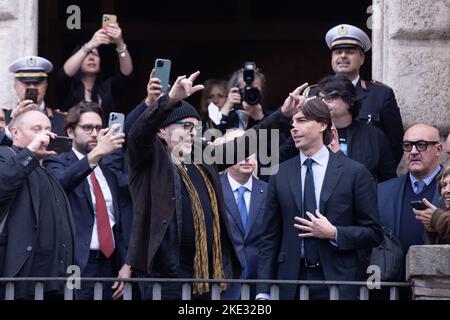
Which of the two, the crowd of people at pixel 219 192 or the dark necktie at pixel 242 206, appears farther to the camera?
the dark necktie at pixel 242 206

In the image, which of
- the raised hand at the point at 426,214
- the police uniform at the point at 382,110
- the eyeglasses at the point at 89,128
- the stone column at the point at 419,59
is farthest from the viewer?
the stone column at the point at 419,59

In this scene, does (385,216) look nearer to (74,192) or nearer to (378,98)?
(378,98)

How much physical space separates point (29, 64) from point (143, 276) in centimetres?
241

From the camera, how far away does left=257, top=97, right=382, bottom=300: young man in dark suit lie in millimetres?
9734

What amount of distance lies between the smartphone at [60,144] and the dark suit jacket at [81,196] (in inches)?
4.6

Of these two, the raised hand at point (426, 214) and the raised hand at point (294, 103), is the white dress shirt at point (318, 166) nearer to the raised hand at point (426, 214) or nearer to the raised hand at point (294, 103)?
the raised hand at point (294, 103)

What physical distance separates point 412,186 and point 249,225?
1.02 metres

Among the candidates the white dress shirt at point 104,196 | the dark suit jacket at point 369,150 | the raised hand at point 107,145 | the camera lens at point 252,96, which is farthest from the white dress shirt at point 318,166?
the camera lens at point 252,96

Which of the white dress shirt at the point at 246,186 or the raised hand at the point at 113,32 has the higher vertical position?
the raised hand at the point at 113,32

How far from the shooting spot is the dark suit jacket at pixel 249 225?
34.8 feet

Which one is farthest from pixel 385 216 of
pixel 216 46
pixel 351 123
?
pixel 216 46

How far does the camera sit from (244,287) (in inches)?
364

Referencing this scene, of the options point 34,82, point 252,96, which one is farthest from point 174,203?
point 34,82

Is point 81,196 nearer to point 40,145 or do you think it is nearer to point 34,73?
point 40,145
